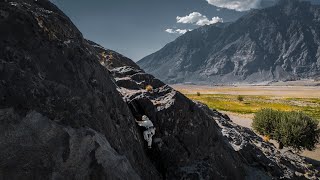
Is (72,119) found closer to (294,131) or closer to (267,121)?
(294,131)

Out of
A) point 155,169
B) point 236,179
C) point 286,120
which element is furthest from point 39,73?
point 286,120

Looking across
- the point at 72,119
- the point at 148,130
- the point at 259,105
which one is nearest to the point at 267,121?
the point at 148,130

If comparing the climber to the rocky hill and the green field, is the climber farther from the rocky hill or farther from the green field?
the green field

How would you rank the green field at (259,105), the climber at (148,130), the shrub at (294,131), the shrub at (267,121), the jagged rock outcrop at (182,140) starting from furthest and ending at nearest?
1. the green field at (259,105)
2. the shrub at (267,121)
3. the shrub at (294,131)
4. the jagged rock outcrop at (182,140)
5. the climber at (148,130)

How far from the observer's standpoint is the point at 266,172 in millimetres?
23453

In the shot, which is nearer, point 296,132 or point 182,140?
point 182,140

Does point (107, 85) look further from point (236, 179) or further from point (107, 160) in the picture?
point (236, 179)

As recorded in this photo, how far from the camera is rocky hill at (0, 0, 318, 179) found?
37.9ft

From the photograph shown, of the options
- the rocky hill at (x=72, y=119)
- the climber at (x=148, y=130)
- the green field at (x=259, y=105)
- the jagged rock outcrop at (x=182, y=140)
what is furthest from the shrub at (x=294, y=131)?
the green field at (x=259, y=105)

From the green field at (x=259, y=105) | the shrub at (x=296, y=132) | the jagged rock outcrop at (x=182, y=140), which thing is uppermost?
the jagged rock outcrop at (x=182, y=140)

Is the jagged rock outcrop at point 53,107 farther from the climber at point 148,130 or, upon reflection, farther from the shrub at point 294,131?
the shrub at point 294,131

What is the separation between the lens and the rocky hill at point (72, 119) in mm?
11555

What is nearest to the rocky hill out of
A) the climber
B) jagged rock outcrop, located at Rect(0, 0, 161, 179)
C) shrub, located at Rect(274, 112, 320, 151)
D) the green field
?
jagged rock outcrop, located at Rect(0, 0, 161, 179)

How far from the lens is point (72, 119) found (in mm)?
12914
